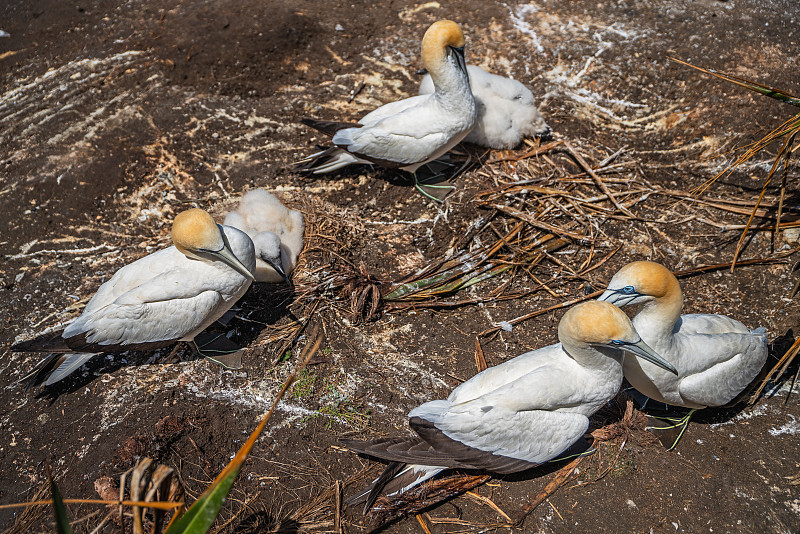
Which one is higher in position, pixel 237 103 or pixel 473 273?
pixel 237 103

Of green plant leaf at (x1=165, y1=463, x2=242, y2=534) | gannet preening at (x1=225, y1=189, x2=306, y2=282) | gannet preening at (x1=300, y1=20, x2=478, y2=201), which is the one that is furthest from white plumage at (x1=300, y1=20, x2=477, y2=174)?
green plant leaf at (x1=165, y1=463, x2=242, y2=534)

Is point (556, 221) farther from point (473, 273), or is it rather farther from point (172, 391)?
point (172, 391)

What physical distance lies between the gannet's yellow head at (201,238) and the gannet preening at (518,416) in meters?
1.60

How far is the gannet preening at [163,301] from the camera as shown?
391 centimetres

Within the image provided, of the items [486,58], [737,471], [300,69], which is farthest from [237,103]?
[737,471]

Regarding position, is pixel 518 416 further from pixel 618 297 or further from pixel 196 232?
pixel 196 232

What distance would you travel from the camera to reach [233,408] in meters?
3.96

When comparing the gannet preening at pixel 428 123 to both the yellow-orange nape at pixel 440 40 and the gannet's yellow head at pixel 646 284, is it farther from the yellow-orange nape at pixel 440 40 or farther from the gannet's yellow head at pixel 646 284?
the gannet's yellow head at pixel 646 284

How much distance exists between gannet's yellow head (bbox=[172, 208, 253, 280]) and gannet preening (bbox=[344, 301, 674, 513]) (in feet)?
5.26

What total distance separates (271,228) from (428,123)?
1705 millimetres

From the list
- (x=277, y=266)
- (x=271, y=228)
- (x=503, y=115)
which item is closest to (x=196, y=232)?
(x=277, y=266)

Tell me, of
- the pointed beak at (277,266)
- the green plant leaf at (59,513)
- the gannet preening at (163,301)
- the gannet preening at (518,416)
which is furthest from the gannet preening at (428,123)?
the green plant leaf at (59,513)

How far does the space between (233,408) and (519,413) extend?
1993mm

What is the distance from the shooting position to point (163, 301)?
4.01 m
